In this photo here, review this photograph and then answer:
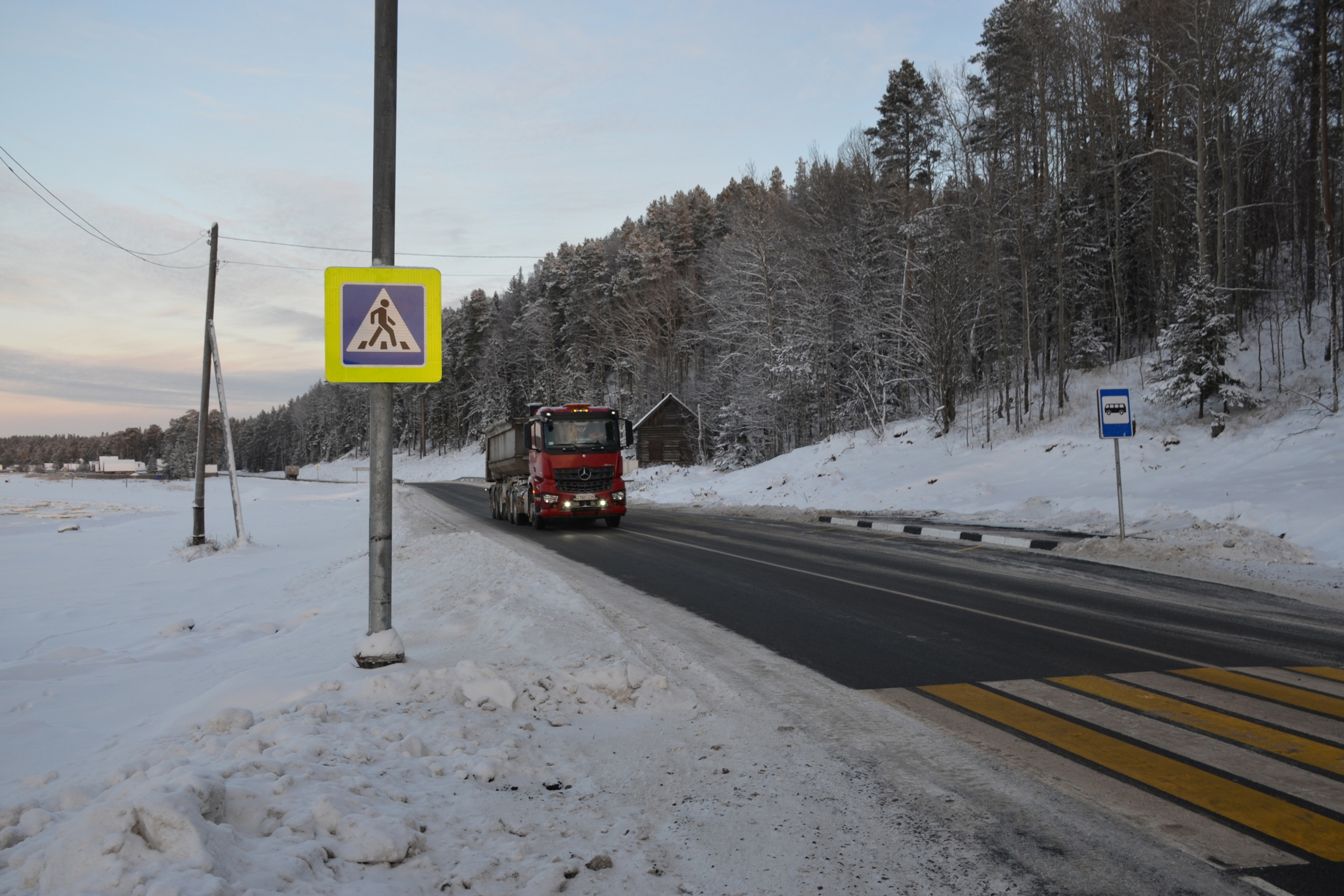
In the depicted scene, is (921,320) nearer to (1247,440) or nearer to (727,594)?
(1247,440)

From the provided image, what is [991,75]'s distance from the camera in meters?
30.6

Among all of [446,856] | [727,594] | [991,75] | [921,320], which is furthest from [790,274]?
[446,856]

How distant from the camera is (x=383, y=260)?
19.7 ft

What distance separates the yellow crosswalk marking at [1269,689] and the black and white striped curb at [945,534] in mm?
8668

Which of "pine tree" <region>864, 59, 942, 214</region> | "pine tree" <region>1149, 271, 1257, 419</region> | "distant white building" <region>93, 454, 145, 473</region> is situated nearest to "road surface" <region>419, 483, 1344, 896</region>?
"pine tree" <region>1149, 271, 1257, 419</region>

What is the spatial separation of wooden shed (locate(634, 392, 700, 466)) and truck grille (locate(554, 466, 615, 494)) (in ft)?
104

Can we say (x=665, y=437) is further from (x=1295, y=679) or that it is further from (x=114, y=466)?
(x=114, y=466)

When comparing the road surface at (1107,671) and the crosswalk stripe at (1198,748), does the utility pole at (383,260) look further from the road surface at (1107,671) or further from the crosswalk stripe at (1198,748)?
the crosswalk stripe at (1198,748)

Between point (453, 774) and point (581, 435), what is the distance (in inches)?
681

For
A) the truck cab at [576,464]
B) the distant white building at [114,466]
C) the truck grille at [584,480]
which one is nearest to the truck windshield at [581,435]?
the truck cab at [576,464]

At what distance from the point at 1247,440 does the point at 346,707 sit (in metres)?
22.5

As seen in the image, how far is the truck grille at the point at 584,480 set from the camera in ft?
68.5

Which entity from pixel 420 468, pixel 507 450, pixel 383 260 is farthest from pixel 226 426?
pixel 420 468

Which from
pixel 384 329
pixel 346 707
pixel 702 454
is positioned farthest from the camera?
pixel 702 454
